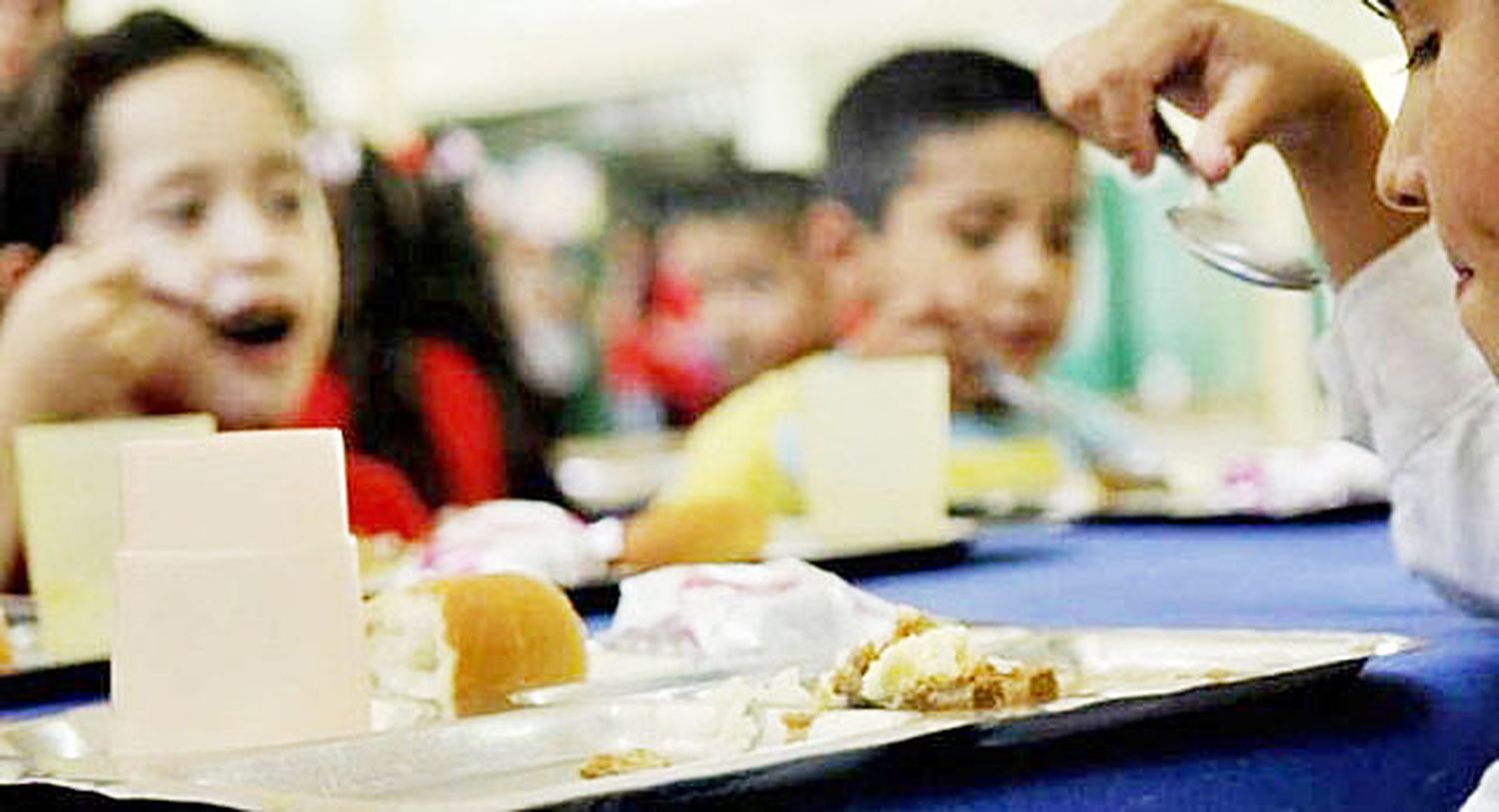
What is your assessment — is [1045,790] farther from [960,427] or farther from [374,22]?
[374,22]

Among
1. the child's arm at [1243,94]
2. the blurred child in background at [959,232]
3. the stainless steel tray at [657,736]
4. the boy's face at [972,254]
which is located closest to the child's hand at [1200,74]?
the child's arm at [1243,94]

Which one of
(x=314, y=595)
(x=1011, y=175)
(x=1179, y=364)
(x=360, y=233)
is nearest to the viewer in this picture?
(x=314, y=595)

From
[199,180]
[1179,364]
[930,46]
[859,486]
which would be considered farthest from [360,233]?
[1179,364]

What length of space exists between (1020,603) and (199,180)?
124cm

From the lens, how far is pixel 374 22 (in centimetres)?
411

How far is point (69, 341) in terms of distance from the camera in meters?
1.92

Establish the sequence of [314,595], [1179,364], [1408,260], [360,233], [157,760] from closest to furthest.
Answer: [157,760] < [314,595] < [1408,260] < [360,233] < [1179,364]

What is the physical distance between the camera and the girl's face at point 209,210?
226 cm

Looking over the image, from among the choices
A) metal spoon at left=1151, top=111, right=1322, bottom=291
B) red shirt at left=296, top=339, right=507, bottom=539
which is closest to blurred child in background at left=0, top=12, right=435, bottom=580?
red shirt at left=296, top=339, right=507, bottom=539

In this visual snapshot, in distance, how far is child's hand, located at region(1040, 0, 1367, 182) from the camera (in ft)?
3.69

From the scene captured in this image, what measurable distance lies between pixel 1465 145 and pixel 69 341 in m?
1.37

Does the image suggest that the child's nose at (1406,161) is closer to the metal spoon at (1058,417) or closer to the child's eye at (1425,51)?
the child's eye at (1425,51)

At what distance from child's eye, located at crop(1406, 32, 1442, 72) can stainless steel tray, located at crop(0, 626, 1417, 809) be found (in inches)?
7.1

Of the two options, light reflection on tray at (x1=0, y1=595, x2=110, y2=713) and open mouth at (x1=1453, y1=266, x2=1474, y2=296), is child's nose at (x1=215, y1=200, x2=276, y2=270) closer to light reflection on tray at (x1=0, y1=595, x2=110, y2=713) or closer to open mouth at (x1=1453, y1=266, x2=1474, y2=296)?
light reflection on tray at (x1=0, y1=595, x2=110, y2=713)
